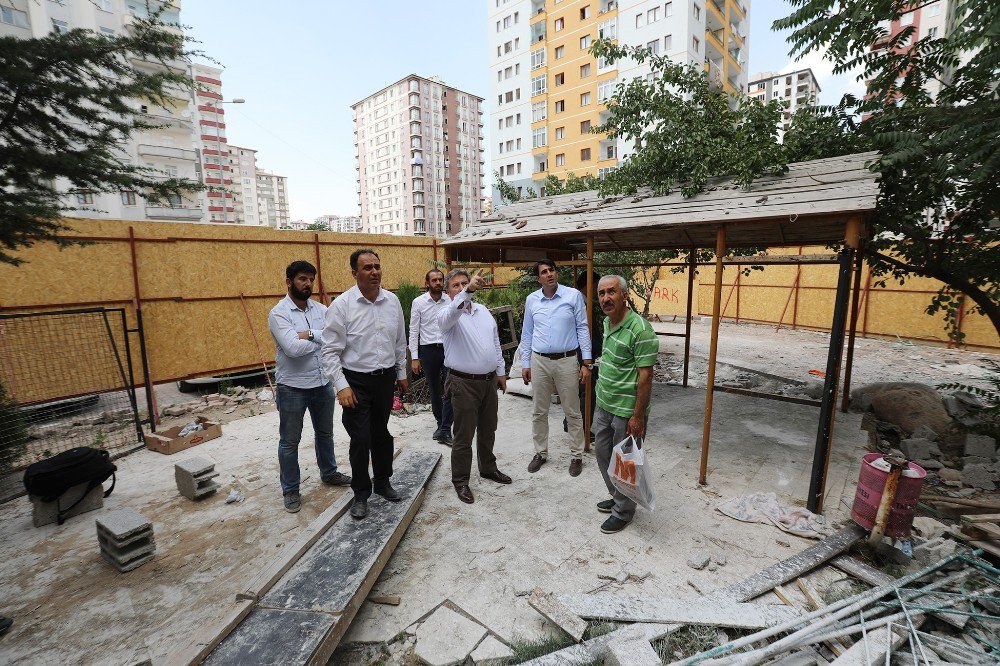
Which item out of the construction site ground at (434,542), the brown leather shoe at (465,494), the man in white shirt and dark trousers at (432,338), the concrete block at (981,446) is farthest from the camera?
the man in white shirt and dark trousers at (432,338)

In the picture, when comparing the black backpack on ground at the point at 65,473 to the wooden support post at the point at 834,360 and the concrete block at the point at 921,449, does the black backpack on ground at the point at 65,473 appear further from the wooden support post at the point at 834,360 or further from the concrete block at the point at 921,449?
the concrete block at the point at 921,449

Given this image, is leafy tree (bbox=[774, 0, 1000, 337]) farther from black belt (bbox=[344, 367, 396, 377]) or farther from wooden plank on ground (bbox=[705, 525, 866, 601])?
black belt (bbox=[344, 367, 396, 377])

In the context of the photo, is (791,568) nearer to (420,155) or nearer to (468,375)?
(468,375)

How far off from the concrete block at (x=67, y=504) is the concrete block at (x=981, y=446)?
30.5ft

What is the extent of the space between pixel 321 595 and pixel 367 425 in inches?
50.9

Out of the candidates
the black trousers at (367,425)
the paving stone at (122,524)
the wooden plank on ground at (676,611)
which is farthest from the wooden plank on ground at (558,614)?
the paving stone at (122,524)

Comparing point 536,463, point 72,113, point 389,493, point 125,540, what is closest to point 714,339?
point 536,463

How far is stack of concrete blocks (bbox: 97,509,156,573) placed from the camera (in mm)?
3145

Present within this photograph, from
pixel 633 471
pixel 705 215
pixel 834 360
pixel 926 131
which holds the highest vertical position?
pixel 926 131

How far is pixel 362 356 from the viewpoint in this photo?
3.55 meters

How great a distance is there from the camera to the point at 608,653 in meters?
2.27

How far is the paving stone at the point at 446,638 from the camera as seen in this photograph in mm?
2377

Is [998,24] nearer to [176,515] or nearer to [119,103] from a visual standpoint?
[119,103]

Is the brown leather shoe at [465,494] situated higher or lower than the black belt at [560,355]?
lower
